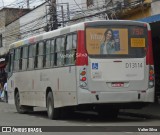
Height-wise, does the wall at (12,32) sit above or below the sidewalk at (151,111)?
above

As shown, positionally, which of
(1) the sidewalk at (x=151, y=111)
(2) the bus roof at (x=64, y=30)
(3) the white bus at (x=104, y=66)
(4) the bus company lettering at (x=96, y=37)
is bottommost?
(1) the sidewalk at (x=151, y=111)

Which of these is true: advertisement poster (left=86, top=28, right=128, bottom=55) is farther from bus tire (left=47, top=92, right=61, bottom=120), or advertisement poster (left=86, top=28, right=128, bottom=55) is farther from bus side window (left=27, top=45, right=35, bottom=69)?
bus side window (left=27, top=45, right=35, bottom=69)

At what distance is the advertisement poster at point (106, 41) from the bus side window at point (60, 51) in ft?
4.89

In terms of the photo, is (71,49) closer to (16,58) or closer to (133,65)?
(133,65)

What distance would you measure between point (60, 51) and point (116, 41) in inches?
87.6

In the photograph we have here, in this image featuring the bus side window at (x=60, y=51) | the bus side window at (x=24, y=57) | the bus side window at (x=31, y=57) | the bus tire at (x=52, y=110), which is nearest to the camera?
the bus side window at (x=60, y=51)

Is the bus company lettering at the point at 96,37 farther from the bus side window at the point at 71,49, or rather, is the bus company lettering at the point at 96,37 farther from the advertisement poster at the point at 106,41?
the bus side window at the point at 71,49

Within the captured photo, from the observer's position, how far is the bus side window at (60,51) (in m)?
16.9

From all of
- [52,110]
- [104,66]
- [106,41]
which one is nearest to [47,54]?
[52,110]

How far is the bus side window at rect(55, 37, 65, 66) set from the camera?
16891mm

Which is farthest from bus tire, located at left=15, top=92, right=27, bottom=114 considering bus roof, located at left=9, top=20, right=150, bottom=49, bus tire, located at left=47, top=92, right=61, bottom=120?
bus tire, located at left=47, top=92, right=61, bottom=120

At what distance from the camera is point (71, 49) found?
16.2m

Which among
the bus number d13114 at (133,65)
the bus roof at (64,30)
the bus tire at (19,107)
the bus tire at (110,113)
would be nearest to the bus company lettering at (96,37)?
the bus roof at (64,30)

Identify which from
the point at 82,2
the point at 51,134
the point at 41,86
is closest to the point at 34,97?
the point at 41,86
